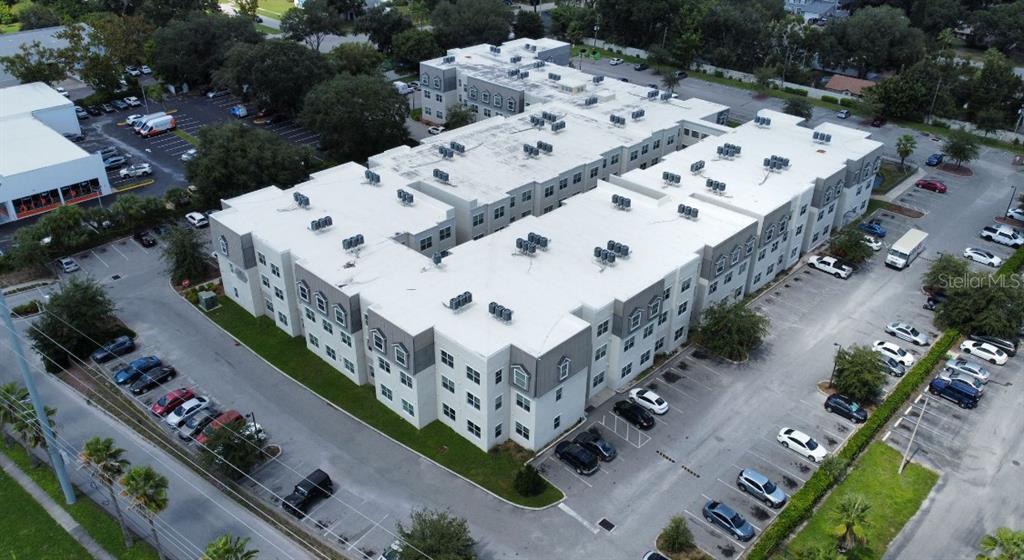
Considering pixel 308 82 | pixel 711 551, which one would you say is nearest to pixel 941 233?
pixel 711 551

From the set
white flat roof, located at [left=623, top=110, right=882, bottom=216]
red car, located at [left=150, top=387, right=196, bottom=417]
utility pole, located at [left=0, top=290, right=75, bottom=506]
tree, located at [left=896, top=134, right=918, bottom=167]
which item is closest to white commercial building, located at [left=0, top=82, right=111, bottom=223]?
red car, located at [left=150, top=387, right=196, bottom=417]

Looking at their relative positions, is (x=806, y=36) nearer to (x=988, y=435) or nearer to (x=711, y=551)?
(x=988, y=435)

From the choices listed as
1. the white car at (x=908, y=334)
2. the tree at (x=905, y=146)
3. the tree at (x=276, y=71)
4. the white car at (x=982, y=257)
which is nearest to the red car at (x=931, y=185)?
the tree at (x=905, y=146)

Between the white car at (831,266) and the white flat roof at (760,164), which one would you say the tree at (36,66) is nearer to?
the white flat roof at (760,164)

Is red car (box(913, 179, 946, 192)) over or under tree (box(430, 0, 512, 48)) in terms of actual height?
under

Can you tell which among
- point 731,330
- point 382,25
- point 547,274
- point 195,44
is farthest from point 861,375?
point 382,25

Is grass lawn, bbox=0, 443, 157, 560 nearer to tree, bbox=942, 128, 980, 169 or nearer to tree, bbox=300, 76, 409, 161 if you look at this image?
tree, bbox=300, 76, 409, 161

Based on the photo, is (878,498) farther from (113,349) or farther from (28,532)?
(113,349)
